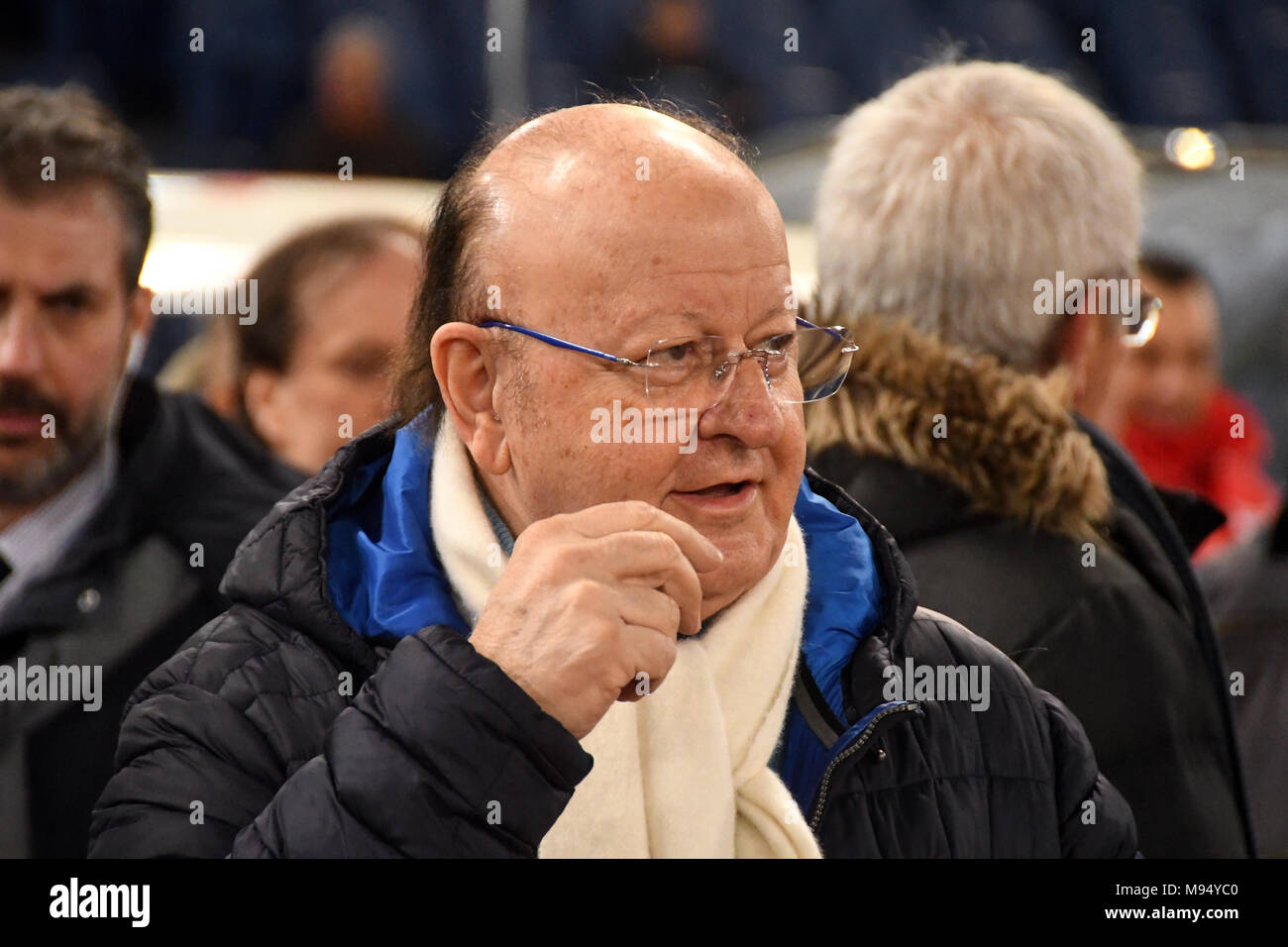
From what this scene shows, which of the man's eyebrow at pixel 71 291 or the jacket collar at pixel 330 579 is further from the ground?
the man's eyebrow at pixel 71 291

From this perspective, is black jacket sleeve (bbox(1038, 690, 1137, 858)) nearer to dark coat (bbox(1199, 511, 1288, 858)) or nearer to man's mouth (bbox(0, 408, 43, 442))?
dark coat (bbox(1199, 511, 1288, 858))

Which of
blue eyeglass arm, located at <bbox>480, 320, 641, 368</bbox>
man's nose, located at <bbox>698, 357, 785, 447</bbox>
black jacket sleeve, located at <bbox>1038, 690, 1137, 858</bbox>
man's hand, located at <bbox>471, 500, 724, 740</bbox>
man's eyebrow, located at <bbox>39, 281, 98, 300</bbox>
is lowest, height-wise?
black jacket sleeve, located at <bbox>1038, 690, 1137, 858</bbox>

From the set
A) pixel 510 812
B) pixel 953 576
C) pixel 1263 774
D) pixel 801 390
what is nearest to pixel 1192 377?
pixel 1263 774

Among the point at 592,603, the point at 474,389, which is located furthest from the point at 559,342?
the point at 592,603

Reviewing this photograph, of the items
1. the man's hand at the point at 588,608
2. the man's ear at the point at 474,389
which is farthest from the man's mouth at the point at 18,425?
the man's hand at the point at 588,608

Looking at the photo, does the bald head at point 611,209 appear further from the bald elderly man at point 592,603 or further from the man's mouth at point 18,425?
the man's mouth at point 18,425

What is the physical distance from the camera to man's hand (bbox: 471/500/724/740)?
1059 mm

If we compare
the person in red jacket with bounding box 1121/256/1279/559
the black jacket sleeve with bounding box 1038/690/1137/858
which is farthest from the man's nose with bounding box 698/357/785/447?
the person in red jacket with bounding box 1121/256/1279/559

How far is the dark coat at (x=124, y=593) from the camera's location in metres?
1.44

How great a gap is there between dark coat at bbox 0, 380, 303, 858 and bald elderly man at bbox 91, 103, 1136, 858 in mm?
247

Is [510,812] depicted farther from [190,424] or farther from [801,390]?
[190,424]

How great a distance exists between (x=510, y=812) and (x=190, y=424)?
0.83 meters

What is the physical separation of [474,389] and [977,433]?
1.82 ft

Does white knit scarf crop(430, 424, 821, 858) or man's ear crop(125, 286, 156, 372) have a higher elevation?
man's ear crop(125, 286, 156, 372)
